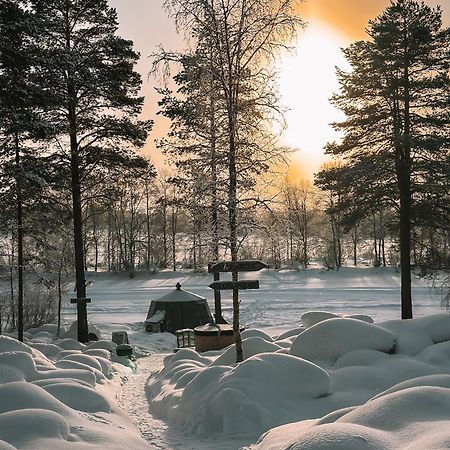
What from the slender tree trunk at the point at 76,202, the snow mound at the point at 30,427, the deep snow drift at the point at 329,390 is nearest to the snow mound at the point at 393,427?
the deep snow drift at the point at 329,390

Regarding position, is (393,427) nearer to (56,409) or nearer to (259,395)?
(259,395)

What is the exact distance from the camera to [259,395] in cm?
742

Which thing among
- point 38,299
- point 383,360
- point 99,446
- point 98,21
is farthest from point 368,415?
point 38,299

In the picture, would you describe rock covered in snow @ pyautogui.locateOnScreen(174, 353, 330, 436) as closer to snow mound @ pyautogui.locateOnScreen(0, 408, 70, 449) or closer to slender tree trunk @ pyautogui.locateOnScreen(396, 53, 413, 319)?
snow mound @ pyautogui.locateOnScreen(0, 408, 70, 449)

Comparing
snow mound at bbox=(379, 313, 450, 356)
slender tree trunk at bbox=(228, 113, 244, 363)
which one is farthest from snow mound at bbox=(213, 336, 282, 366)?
snow mound at bbox=(379, 313, 450, 356)

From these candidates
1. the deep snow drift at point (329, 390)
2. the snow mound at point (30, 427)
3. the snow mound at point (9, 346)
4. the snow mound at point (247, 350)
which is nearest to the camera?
the deep snow drift at point (329, 390)

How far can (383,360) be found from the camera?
906 cm

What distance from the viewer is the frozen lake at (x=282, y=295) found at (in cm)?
2666

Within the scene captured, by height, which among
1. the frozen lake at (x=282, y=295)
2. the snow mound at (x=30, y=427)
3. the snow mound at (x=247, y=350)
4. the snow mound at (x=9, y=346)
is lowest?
the frozen lake at (x=282, y=295)

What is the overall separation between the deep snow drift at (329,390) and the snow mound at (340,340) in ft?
0.06

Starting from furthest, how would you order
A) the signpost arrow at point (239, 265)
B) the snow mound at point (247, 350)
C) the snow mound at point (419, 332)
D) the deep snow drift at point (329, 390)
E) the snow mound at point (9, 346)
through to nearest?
the snow mound at point (247, 350) → the signpost arrow at point (239, 265) → the snow mound at point (9, 346) → the snow mound at point (419, 332) → the deep snow drift at point (329, 390)

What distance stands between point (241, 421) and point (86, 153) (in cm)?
1183

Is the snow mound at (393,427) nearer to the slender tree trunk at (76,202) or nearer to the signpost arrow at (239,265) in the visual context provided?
the signpost arrow at (239,265)

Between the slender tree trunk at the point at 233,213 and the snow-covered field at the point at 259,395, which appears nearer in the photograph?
the snow-covered field at the point at 259,395
